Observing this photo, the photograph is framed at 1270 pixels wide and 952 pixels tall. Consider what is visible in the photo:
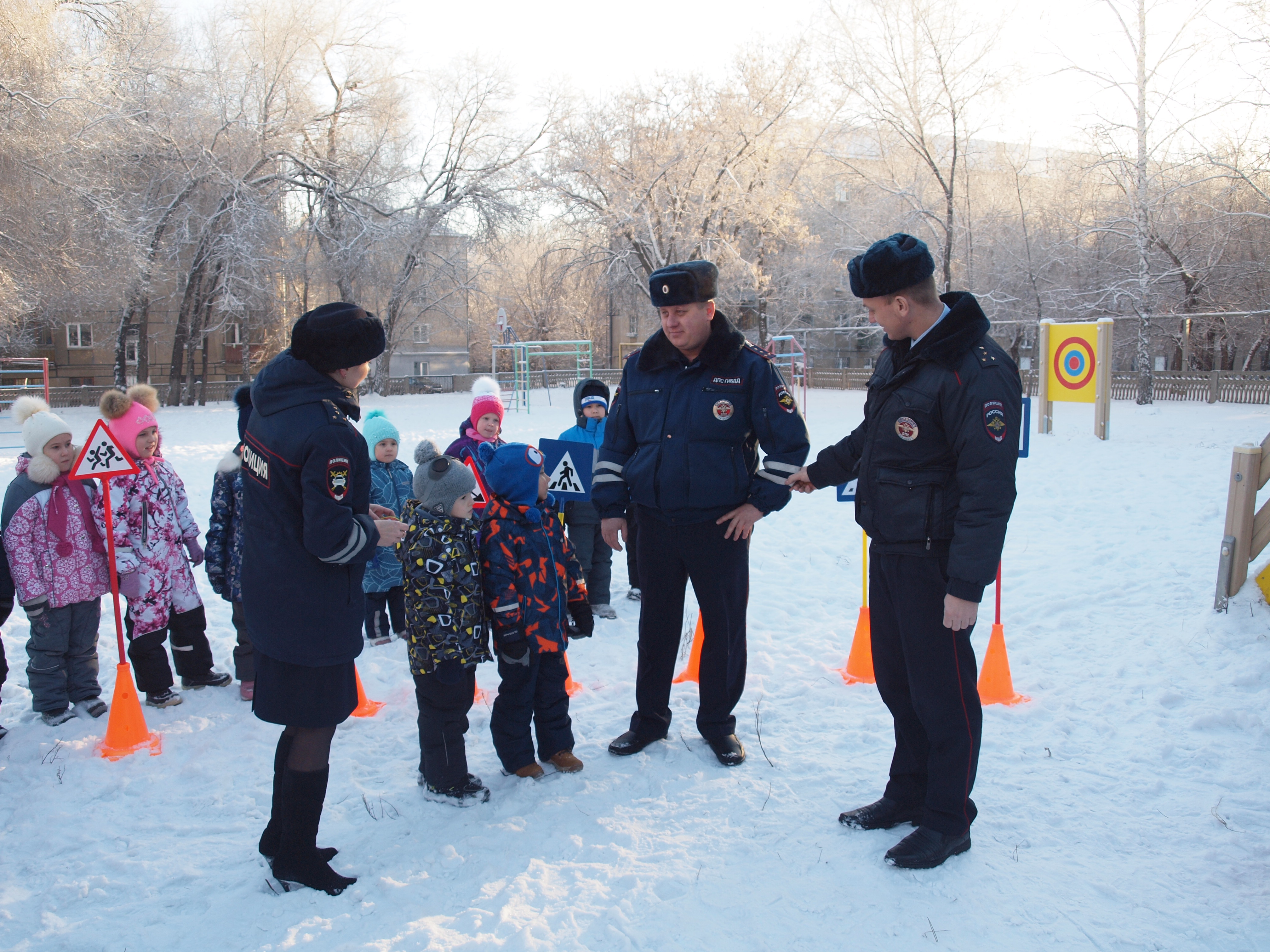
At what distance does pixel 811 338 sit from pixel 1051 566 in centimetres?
4156

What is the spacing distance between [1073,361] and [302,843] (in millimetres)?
14290

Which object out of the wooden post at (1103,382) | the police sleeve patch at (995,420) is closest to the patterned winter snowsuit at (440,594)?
the police sleeve patch at (995,420)

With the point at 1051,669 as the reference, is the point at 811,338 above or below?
above

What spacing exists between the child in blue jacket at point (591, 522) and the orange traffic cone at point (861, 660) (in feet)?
6.55

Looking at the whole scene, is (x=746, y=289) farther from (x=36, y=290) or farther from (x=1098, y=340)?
(x=36, y=290)

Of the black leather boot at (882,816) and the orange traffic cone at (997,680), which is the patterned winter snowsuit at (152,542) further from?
the orange traffic cone at (997,680)

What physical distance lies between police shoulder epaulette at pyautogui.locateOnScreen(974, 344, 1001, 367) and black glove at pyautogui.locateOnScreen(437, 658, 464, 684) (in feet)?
7.82

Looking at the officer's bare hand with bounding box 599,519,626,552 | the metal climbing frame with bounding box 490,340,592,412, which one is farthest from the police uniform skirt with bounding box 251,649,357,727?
the metal climbing frame with bounding box 490,340,592,412

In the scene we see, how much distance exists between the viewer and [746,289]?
33500 millimetres

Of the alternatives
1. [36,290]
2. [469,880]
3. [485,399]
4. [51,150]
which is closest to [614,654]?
[485,399]

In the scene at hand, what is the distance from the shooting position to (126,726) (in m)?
4.21

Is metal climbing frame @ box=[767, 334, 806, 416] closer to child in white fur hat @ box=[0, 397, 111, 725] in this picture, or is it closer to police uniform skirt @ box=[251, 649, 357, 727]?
child in white fur hat @ box=[0, 397, 111, 725]

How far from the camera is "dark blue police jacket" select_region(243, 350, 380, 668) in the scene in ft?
8.89

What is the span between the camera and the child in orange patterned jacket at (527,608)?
3615mm
